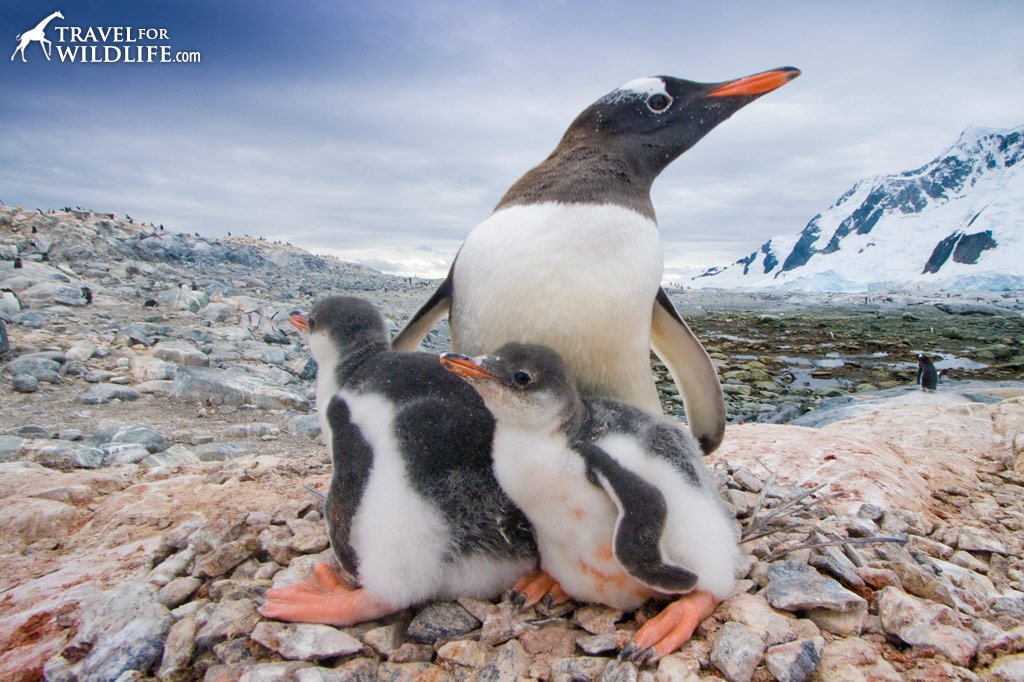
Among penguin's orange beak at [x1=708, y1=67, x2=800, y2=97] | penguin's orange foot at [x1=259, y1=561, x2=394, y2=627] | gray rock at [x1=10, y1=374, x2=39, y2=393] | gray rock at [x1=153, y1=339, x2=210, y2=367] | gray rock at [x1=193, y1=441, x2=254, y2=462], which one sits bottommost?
gray rock at [x1=193, y1=441, x2=254, y2=462]

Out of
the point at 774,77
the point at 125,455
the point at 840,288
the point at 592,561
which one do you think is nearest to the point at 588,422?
the point at 592,561

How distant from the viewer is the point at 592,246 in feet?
7.11

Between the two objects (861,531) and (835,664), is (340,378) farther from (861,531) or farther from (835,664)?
(861,531)

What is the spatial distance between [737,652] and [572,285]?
1.18 metres

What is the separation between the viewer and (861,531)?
7.89 ft

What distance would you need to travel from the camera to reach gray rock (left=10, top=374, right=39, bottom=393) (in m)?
5.18

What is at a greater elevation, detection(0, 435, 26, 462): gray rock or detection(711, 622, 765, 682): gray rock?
detection(711, 622, 765, 682): gray rock

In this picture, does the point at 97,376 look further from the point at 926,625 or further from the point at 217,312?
the point at 926,625

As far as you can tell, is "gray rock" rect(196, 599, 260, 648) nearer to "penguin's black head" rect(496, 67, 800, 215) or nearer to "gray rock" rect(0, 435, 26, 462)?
"penguin's black head" rect(496, 67, 800, 215)

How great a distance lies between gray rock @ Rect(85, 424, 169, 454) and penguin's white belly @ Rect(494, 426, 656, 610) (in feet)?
11.1

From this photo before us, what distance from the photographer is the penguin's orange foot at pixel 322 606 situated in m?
1.85

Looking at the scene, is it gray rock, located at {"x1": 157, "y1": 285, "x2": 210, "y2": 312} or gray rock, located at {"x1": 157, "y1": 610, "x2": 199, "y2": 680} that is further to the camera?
gray rock, located at {"x1": 157, "y1": 285, "x2": 210, "y2": 312}

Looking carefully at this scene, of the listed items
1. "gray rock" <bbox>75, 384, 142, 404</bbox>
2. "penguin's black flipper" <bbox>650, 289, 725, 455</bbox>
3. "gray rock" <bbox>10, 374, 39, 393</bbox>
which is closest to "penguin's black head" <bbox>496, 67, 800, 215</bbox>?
"penguin's black flipper" <bbox>650, 289, 725, 455</bbox>

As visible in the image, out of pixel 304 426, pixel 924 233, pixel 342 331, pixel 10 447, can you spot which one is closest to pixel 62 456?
pixel 10 447
